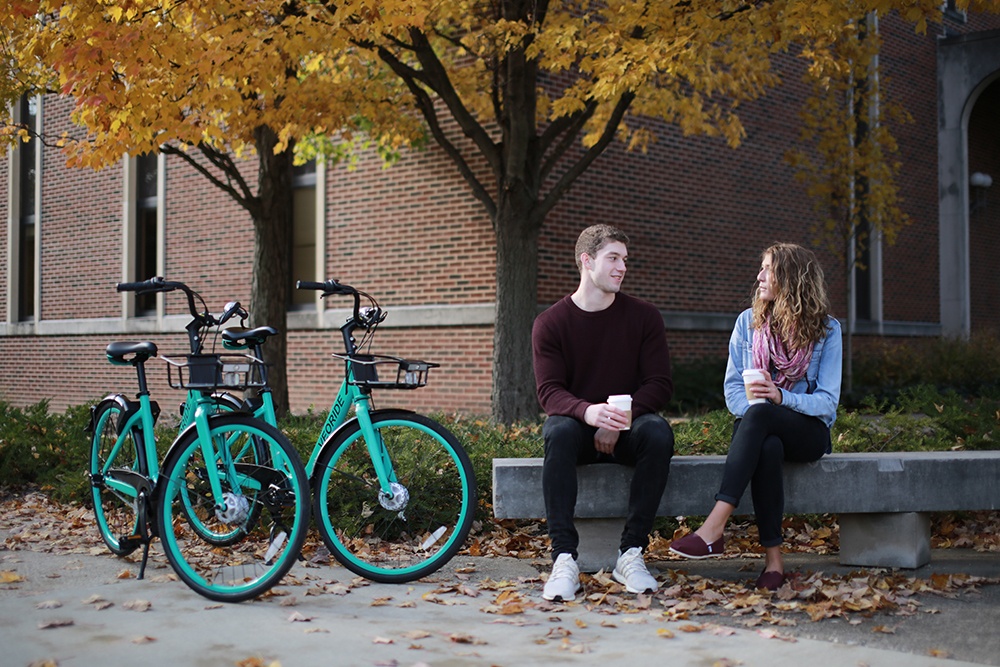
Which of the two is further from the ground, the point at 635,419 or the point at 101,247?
the point at 101,247

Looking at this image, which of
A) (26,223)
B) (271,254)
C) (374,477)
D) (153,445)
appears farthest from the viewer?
(26,223)

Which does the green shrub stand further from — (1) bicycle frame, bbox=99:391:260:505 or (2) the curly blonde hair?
(2) the curly blonde hair

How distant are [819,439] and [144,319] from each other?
14.0 meters

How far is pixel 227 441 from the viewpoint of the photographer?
17.0 feet

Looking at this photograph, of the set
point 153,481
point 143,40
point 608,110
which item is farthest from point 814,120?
point 153,481

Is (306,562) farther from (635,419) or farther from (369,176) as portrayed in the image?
(369,176)

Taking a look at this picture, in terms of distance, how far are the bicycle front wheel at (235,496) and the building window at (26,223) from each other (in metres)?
15.6

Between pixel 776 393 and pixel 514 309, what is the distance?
5.61 m

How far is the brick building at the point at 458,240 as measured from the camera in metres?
13.7

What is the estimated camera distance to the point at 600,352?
541cm

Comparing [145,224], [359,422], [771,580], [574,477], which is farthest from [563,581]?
[145,224]

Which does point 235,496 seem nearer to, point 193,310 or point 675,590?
point 193,310

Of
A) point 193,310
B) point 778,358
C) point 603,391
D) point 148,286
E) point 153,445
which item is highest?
point 148,286

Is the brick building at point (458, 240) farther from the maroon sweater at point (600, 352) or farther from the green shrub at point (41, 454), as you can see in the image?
the maroon sweater at point (600, 352)
